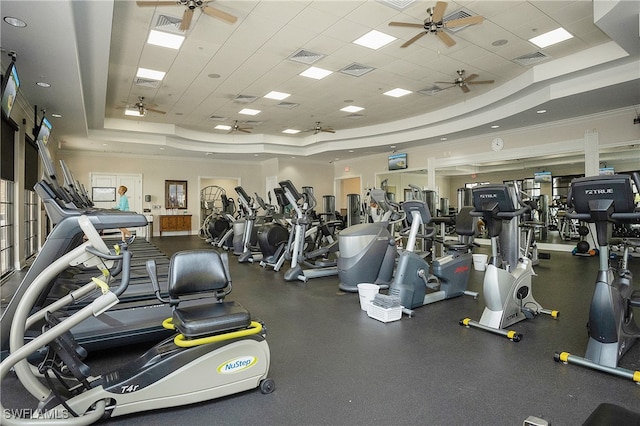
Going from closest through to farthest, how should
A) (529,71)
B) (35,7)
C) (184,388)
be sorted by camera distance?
(184,388) → (35,7) → (529,71)

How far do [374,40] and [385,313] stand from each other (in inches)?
160

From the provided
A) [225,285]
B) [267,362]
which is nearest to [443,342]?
[267,362]

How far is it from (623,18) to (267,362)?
17.1ft

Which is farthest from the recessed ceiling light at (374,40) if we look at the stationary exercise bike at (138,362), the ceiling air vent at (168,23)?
the stationary exercise bike at (138,362)

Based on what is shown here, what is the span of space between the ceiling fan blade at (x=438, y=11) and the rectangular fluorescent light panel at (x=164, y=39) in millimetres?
3543

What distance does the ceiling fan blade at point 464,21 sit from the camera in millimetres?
4266

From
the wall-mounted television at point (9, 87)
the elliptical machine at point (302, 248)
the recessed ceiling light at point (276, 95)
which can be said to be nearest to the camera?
the wall-mounted television at point (9, 87)

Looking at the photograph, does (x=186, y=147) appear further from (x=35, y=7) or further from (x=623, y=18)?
(x=623, y=18)

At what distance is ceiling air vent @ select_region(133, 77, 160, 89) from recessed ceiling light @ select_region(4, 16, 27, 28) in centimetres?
327

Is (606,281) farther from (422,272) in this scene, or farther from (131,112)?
(131,112)

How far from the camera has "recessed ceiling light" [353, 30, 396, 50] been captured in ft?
17.2

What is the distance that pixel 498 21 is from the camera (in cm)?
486

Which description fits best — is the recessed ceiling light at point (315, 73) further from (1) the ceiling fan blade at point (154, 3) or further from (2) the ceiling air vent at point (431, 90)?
(1) the ceiling fan blade at point (154, 3)

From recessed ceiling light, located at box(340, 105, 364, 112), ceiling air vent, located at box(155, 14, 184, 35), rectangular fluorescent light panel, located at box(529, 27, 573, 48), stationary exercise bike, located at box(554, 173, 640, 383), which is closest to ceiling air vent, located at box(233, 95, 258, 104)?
recessed ceiling light, located at box(340, 105, 364, 112)
